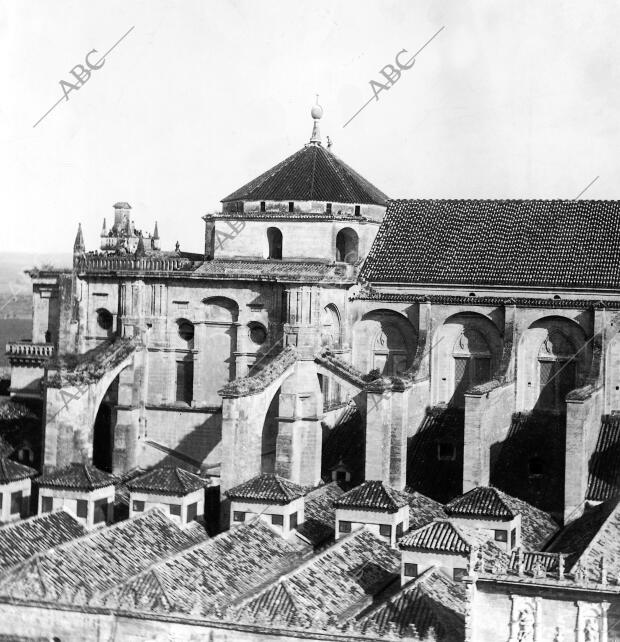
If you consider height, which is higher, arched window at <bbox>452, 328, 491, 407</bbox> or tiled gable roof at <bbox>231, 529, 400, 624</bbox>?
arched window at <bbox>452, 328, 491, 407</bbox>

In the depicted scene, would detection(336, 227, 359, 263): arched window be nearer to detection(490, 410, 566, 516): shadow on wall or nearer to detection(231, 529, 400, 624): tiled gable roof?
detection(490, 410, 566, 516): shadow on wall

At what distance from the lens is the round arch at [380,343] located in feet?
160

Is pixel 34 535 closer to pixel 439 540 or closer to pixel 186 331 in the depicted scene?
pixel 439 540

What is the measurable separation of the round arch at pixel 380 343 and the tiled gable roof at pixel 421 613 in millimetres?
16016

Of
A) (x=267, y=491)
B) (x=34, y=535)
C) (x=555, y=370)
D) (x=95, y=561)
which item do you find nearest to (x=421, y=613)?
(x=95, y=561)

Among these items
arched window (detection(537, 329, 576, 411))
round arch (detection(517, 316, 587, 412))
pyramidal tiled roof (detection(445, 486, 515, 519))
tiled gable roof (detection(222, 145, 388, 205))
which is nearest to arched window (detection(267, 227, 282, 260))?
tiled gable roof (detection(222, 145, 388, 205))

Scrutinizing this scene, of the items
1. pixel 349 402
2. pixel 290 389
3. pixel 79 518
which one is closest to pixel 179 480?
pixel 79 518

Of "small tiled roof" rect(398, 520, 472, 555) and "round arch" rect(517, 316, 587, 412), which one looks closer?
"small tiled roof" rect(398, 520, 472, 555)

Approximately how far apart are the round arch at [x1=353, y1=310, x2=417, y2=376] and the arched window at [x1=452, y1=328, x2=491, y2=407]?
191cm

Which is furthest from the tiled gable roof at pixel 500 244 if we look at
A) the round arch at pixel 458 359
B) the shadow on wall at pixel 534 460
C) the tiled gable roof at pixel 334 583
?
the tiled gable roof at pixel 334 583

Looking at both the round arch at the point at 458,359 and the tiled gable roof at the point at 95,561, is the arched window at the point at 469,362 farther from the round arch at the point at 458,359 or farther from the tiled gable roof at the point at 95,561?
the tiled gable roof at the point at 95,561

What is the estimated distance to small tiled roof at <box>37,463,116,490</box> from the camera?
39.8m

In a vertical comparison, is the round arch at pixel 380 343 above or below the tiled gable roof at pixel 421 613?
above

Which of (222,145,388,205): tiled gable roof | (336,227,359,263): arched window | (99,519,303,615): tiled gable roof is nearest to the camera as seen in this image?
(99,519,303,615): tiled gable roof
